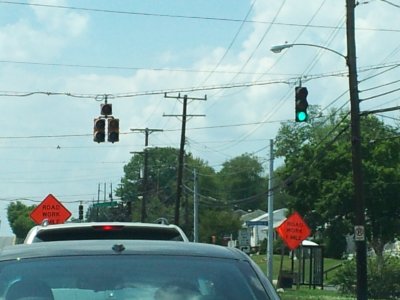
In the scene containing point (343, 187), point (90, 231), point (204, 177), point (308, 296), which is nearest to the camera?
point (90, 231)

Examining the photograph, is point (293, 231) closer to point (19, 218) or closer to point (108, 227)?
point (108, 227)

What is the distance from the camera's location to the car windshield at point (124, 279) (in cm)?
528

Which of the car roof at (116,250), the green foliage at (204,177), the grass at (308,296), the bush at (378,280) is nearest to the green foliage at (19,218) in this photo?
the green foliage at (204,177)

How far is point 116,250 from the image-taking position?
5598 millimetres

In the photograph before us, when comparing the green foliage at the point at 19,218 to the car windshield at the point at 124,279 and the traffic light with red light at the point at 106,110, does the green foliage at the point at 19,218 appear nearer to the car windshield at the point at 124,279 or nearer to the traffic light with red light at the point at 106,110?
the traffic light with red light at the point at 106,110

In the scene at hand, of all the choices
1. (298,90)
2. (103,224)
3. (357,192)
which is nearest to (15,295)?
(103,224)

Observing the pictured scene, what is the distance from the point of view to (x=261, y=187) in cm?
16088

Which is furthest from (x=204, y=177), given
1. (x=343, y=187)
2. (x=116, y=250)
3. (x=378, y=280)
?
(x=116, y=250)

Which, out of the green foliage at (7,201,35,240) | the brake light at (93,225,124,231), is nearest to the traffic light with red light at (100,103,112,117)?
the brake light at (93,225,124,231)

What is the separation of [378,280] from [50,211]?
655 inches

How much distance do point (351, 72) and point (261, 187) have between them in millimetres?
130789

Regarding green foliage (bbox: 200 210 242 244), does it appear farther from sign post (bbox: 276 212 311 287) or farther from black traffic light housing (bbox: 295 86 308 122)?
black traffic light housing (bbox: 295 86 308 122)

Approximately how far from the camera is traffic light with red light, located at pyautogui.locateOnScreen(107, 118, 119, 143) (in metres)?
31.5

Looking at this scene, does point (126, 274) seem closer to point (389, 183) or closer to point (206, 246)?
point (206, 246)
